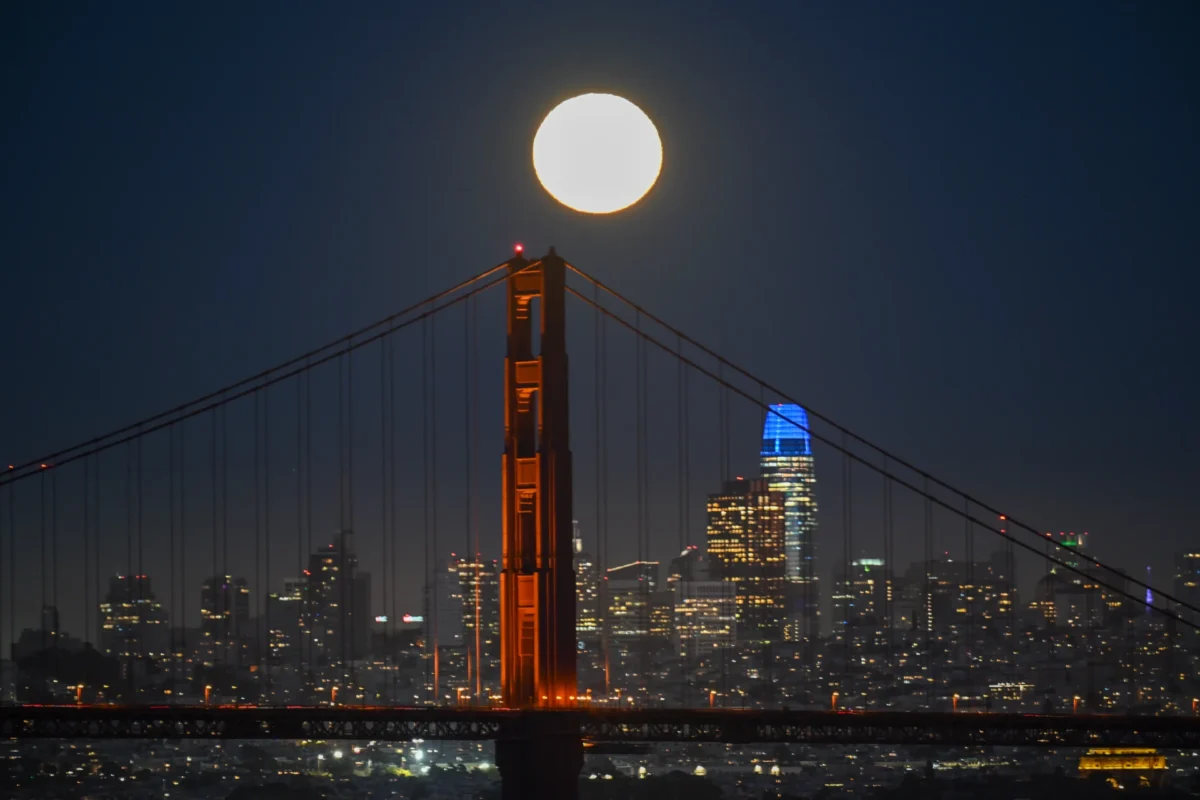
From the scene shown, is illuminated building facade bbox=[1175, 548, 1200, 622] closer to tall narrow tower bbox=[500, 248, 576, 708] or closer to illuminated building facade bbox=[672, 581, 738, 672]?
illuminated building facade bbox=[672, 581, 738, 672]

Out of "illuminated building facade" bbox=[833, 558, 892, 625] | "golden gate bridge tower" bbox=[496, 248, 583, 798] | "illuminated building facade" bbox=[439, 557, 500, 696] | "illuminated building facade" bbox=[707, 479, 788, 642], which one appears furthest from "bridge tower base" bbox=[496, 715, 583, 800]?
"illuminated building facade" bbox=[833, 558, 892, 625]

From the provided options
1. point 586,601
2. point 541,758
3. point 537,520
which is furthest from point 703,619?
point 541,758

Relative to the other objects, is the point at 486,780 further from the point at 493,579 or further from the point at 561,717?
the point at 561,717

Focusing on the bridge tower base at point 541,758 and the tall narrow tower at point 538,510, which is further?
the tall narrow tower at point 538,510

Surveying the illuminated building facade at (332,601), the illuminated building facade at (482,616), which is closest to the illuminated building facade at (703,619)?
the illuminated building facade at (482,616)

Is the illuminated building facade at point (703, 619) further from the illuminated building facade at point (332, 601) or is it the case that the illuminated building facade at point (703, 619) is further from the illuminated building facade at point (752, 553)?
the illuminated building facade at point (332, 601)

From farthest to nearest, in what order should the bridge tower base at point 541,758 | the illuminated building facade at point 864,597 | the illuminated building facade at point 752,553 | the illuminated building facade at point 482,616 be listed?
the illuminated building facade at point 864,597 < the illuminated building facade at point 752,553 < the illuminated building facade at point 482,616 < the bridge tower base at point 541,758
